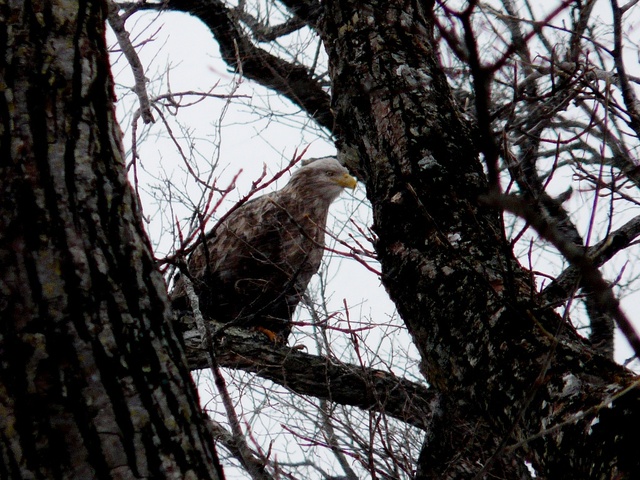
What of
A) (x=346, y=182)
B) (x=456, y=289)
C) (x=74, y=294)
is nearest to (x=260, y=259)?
(x=346, y=182)

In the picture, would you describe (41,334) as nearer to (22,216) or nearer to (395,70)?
(22,216)

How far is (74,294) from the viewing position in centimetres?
147

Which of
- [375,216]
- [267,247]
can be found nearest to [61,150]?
[375,216]

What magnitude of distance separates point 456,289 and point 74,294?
1.27 meters

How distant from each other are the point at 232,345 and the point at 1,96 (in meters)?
3.53

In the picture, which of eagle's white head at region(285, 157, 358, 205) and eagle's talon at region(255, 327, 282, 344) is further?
eagle's white head at region(285, 157, 358, 205)

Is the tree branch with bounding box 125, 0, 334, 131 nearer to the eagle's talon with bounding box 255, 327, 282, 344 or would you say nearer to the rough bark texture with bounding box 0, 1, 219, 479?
the eagle's talon with bounding box 255, 327, 282, 344

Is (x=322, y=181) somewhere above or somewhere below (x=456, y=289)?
above

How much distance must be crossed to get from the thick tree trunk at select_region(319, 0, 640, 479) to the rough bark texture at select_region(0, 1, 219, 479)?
0.60 meters

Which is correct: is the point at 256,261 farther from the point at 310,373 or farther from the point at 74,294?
the point at 74,294

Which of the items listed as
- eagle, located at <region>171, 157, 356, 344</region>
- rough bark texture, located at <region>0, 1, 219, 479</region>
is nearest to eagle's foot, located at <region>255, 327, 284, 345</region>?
eagle, located at <region>171, 157, 356, 344</region>

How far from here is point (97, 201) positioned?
1571mm

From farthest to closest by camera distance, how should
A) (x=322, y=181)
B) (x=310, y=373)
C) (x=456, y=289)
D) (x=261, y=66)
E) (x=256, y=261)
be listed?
(x=261, y=66) → (x=322, y=181) → (x=256, y=261) → (x=310, y=373) → (x=456, y=289)

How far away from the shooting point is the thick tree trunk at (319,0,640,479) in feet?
5.77
